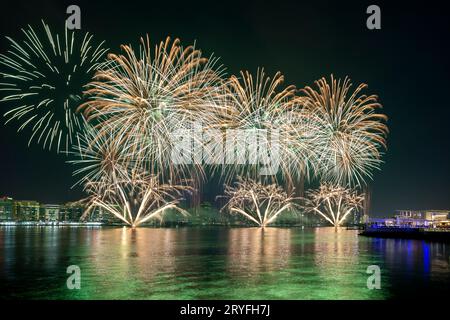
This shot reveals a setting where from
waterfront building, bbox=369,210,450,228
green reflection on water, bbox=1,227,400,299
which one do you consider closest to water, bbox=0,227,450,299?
green reflection on water, bbox=1,227,400,299

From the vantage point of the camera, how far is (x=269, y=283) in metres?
22.0

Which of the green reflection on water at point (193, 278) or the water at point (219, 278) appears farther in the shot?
the water at point (219, 278)

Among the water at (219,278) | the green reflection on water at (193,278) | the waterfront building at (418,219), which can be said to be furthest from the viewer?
the waterfront building at (418,219)

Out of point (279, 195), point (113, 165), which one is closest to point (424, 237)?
point (279, 195)

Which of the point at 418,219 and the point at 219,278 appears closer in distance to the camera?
the point at 219,278

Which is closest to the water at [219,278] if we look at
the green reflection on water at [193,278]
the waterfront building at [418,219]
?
the green reflection on water at [193,278]

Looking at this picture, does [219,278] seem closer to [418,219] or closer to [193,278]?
[193,278]

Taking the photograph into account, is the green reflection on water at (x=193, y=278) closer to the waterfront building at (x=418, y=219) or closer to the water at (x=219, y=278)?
the water at (x=219, y=278)

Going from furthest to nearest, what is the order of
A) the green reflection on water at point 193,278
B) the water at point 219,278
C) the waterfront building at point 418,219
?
the waterfront building at point 418,219
the water at point 219,278
the green reflection on water at point 193,278

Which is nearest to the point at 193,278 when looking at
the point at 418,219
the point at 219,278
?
the point at 219,278

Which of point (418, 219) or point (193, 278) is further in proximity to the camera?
point (418, 219)
